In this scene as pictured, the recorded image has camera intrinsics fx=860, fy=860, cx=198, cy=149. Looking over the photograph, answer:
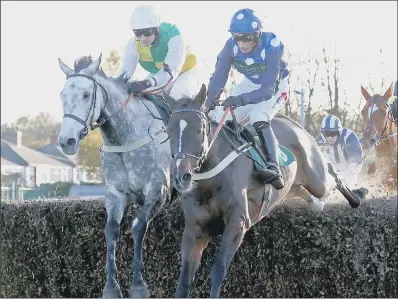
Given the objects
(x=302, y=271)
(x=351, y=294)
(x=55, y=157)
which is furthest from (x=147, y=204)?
(x=55, y=157)

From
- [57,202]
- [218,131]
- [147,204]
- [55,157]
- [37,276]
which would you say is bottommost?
[55,157]

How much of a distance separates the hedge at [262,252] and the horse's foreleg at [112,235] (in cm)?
87

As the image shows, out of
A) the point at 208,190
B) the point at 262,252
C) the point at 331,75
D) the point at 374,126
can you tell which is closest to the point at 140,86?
the point at 208,190

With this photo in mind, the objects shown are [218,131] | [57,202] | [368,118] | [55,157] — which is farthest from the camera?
[55,157]

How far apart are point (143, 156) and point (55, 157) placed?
213ft

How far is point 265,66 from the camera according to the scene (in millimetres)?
7645

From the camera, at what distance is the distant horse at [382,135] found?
1305 centimetres

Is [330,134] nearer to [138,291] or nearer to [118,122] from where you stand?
[118,122]

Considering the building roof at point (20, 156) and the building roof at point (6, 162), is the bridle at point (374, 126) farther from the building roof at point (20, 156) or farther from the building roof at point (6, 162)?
the building roof at point (20, 156)

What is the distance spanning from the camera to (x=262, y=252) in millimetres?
8898

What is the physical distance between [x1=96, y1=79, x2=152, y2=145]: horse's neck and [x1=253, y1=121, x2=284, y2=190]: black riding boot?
1.13m

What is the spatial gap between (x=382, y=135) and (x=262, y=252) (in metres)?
4.95

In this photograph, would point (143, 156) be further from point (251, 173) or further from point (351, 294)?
point (351, 294)

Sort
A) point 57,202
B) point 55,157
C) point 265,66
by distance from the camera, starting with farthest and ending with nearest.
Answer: point 55,157 → point 57,202 → point 265,66
